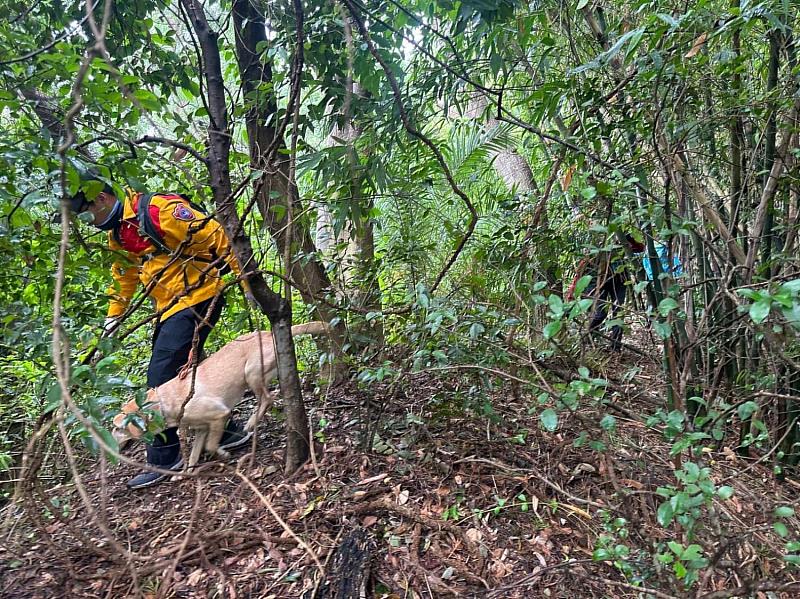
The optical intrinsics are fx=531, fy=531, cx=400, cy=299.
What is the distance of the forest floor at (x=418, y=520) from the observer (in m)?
2.17

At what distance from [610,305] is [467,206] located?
89 cm

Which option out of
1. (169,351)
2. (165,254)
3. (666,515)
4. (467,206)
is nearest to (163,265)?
(165,254)

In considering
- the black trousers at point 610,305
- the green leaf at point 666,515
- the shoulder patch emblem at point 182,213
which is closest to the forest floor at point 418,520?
the green leaf at point 666,515

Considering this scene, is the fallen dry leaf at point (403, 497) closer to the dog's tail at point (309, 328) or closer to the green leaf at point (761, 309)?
the dog's tail at point (309, 328)

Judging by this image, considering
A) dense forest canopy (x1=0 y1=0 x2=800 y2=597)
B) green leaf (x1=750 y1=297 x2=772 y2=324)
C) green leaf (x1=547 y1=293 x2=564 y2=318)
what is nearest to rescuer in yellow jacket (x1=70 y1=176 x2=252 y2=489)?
dense forest canopy (x1=0 y1=0 x2=800 y2=597)

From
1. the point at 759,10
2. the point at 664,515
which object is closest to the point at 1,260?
the point at 664,515

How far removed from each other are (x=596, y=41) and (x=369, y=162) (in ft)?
5.11

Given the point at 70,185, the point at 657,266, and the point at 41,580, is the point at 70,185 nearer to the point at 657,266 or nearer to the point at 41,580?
the point at 41,580

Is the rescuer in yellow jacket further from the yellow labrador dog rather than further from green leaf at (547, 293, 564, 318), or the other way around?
green leaf at (547, 293, 564, 318)

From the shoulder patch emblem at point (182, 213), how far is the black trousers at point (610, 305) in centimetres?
213

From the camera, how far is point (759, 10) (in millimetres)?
1825

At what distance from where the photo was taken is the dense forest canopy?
80.7 inches

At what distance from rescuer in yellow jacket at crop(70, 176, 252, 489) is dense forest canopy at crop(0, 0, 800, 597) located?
0.14 metres

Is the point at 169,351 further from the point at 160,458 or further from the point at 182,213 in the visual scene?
the point at 182,213
